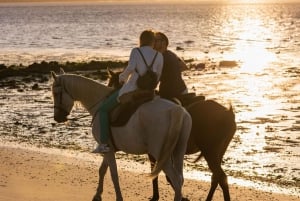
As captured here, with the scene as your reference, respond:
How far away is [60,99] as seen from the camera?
1156 centimetres

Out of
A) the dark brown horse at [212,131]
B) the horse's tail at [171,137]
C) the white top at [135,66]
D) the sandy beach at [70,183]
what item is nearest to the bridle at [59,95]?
the dark brown horse at [212,131]

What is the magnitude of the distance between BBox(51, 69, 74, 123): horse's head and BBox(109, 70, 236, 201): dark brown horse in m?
0.95

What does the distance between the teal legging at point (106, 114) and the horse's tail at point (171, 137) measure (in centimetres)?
114

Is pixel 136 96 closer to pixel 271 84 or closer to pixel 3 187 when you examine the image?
pixel 3 187

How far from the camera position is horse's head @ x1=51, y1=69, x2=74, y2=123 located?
1151 centimetres

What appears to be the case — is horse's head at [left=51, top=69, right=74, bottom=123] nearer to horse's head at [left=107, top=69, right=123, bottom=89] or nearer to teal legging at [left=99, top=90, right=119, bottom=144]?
horse's head at [left=107, top=69, right=123, bottom=89]

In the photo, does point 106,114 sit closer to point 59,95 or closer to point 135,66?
point 135,66

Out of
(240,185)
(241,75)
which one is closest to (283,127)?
(240,185)

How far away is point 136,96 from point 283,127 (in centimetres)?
1227

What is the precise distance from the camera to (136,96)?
10.4 meters

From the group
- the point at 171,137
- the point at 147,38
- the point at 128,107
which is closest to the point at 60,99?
the point at 128,107

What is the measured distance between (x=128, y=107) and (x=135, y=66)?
2.44 feet

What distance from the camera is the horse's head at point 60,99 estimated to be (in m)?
11.5

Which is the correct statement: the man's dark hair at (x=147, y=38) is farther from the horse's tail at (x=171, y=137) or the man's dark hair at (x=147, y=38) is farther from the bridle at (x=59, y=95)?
the bridle at (x=59, y=95)
